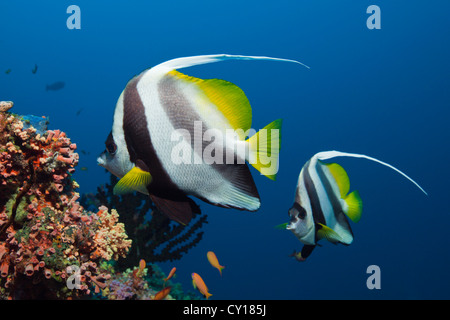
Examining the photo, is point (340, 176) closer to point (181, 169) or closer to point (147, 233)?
point (181, 169)

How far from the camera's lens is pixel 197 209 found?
4.12 feet

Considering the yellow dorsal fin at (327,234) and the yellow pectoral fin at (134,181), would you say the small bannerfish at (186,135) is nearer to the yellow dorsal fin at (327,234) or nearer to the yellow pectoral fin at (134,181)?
the yellow pectoral fin at (134,181)

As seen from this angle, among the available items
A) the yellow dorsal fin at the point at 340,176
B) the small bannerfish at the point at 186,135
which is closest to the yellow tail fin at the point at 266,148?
the small bannerfish at the point at 186,135

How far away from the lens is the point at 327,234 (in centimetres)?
221

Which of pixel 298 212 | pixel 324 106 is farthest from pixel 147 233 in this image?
pixel 324 106

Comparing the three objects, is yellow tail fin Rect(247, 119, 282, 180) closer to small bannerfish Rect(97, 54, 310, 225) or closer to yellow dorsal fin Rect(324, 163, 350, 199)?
small bannerfish Rect(97, 54, 310, 225)

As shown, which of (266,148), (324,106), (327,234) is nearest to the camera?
(266,148)

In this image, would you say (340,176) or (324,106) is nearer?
(340,176)

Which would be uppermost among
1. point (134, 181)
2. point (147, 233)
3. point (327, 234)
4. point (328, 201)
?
point (134, 181)

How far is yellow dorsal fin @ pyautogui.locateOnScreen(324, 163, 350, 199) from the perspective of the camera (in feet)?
7.96

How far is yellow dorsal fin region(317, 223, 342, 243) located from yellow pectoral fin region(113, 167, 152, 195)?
57.1 inches

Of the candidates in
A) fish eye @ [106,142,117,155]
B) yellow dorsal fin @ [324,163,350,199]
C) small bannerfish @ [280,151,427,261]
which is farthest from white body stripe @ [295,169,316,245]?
fish eye @ [106,142,117,155]

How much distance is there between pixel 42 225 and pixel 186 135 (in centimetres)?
157

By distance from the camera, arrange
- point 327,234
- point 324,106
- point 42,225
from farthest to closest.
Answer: point 324,106
point 327,234
point 42,225
